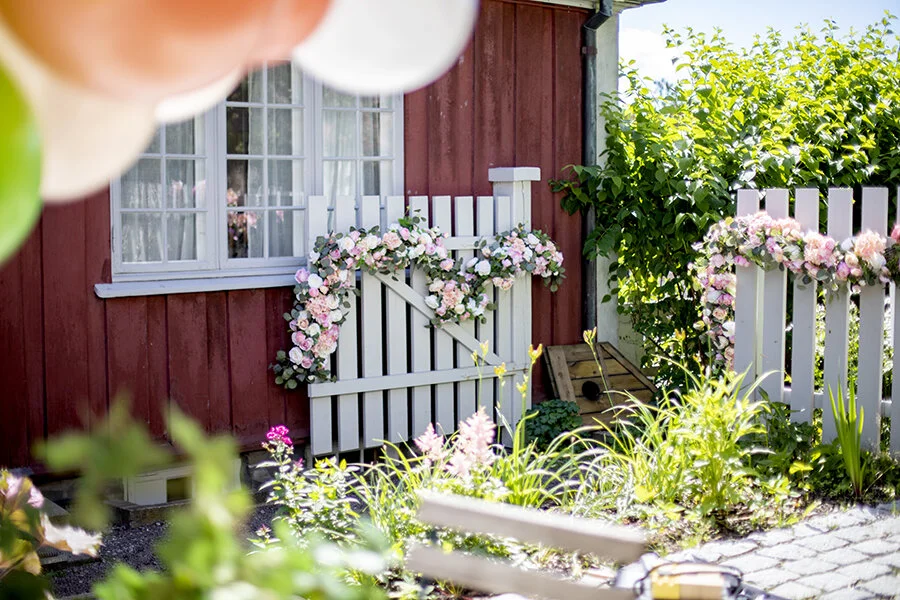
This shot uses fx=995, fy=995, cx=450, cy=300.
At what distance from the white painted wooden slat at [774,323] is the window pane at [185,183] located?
10.5 feet

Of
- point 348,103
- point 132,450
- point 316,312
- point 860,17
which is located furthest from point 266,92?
point 132,450

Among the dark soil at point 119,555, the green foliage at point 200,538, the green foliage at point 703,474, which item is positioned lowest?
the dark soil at point 119,555

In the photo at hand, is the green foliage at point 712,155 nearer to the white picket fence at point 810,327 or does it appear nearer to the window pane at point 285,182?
the white picket fence at point 810,327

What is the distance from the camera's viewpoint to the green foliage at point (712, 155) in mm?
6871

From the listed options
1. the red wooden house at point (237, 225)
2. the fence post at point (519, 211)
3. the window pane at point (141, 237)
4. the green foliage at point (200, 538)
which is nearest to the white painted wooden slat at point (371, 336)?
the red wooden house at point (237, 225)

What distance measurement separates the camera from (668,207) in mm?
6926

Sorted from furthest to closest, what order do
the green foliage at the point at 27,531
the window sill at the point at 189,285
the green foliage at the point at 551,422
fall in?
the green foliage at the point at 551,422 < the window sill at the point at 189,285 < the green foliage at the point at 27,531

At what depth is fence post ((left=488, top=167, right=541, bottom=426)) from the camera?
262 inches

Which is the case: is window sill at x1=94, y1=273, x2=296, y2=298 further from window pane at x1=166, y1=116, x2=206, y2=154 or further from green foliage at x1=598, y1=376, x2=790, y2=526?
green foliage at x1=598, y1=376, x2=790, y2=526

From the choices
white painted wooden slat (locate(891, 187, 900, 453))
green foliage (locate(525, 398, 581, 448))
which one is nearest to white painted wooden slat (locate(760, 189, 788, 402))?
white painted wooden slat (locate(891, 187, 900, 453))

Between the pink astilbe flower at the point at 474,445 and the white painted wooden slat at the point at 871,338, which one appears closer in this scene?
the pink astilbe flower at the point at 474,445

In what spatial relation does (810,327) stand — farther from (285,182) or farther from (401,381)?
(285,182)

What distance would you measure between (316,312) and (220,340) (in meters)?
0.58

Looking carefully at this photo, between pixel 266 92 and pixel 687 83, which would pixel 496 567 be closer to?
pixel 266 92
